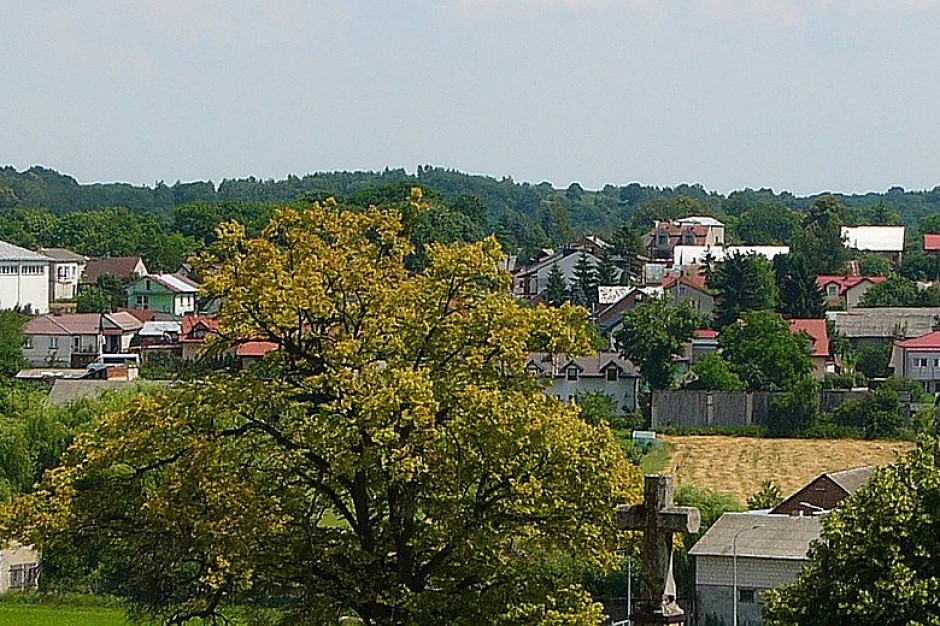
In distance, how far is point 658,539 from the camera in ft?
38.5

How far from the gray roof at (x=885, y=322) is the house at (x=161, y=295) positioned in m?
39.4

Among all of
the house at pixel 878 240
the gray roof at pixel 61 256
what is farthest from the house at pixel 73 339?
the house at pixel 878 240

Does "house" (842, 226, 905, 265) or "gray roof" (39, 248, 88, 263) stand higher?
"house" (842, 226, 905, 265)

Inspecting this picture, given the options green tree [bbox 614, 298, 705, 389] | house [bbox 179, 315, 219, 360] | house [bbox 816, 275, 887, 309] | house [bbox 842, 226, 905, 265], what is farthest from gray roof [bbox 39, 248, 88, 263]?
house [bbox 842, 226, 905, 265]

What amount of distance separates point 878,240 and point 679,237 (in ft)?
51.1

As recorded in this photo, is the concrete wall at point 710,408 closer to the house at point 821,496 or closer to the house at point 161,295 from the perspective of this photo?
the house at point 821,496

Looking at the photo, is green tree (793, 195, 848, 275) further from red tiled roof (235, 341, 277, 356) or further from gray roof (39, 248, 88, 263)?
red tiled roof (235, 341, 277, 356)

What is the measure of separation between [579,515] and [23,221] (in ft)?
447

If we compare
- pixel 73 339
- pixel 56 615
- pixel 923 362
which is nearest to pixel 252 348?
pixel 56 615

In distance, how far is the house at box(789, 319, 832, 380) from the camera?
76.4m

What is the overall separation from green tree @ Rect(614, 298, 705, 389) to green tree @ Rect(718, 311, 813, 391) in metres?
2.47

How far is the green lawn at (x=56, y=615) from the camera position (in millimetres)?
33344

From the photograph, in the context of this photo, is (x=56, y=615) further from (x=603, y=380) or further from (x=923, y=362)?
(x=923, y=362)

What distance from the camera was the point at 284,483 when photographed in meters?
15.5
